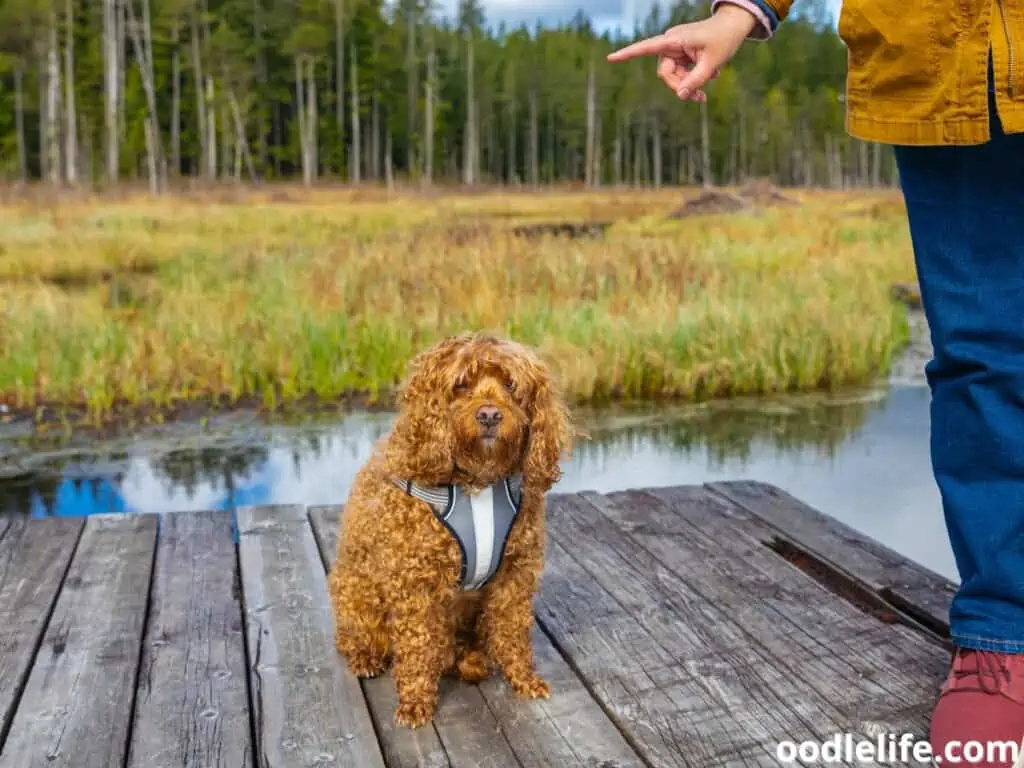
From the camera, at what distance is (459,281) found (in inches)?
362

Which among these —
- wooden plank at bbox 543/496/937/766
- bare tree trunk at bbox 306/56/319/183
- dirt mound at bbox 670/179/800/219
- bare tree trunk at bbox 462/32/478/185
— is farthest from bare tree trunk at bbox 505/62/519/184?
wooden plank at bbox 543/496/937/766

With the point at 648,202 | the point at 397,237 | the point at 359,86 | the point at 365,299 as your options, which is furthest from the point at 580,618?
the point at 359,86

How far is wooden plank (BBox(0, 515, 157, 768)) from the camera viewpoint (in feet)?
7.74

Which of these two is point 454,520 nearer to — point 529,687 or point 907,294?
point 529,687

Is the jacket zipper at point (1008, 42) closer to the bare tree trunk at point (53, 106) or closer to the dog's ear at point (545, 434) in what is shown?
the dog's ear at point (545, 434)

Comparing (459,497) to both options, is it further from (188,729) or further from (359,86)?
(359,86)

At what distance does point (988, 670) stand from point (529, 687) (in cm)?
97

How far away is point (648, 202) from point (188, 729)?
21.0 m

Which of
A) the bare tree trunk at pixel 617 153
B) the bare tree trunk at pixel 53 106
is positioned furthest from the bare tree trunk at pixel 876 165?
the bare tree trunk at pixel 53 106

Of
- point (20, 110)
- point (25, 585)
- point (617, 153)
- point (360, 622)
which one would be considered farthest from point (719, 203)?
point (617, 153)

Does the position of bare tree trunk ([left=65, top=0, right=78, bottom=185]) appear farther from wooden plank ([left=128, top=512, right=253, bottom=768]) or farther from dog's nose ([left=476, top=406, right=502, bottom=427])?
dog's nose ([left=476, top=406, right=502, bottom=427])

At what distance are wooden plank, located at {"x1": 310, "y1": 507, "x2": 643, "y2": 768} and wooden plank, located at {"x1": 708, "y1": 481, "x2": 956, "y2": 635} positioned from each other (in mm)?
1069

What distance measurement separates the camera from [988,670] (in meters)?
2.28

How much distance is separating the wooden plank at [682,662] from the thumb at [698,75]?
4.33 feet
